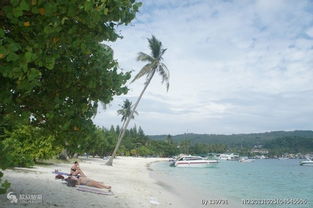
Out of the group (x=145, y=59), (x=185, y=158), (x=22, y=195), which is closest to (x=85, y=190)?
(x=22, y=195)

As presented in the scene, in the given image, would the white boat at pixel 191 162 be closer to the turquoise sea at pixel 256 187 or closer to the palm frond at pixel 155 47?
the turquoise sea at pixel 256 187

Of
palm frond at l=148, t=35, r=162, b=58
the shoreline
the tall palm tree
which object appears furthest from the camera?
the tall palm tree

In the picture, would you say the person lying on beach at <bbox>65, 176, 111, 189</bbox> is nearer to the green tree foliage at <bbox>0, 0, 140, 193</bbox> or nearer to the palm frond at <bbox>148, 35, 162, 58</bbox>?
the green tree foliage at <bbox>0, 0, 140, 193</bbox>

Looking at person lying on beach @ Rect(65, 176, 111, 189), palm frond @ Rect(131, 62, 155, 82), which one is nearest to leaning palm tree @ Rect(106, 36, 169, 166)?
palm frond @ Rect(131, 62, 155, 82)

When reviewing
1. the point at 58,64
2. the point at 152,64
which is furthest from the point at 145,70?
the point at 58,64

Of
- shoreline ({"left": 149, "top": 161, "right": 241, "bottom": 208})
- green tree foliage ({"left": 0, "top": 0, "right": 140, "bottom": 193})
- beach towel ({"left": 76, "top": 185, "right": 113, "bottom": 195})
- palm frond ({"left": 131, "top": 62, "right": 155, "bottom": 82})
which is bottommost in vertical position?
shoreline ({"left": 149, "top": 161, "right": 241, "bottom": 208})

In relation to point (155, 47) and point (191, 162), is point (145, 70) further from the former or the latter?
point (191, 162)

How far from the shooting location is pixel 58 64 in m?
5.77

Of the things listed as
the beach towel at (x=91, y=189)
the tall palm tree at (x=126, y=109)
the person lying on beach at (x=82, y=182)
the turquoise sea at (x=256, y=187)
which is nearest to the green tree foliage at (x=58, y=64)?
the beach towel at (x=91, y=189)

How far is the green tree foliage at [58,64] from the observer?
3.37m

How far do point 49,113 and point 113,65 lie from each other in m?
1.76

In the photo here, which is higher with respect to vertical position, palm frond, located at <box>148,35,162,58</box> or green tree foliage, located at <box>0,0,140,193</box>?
palm frond, located at <box>148,35,162,58</box>

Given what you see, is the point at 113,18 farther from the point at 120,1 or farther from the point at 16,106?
the point at 16,106

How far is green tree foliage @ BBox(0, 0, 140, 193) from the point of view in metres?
3.37
